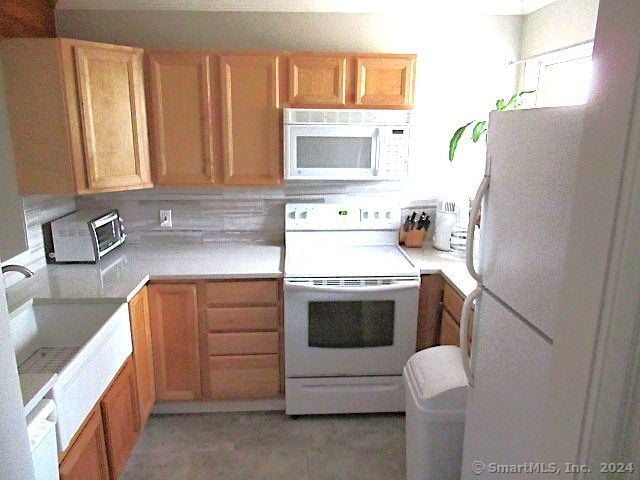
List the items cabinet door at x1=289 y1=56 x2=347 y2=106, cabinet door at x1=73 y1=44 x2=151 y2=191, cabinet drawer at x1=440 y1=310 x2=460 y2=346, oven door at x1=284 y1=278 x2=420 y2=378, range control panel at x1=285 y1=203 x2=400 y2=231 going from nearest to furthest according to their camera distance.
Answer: cabinet door at x1=73 y1=44 x2=151 y2=191
cabinet drawer at x1=440 y1=310 x2=460 y2=346
oven door at x1=284 y1=278 x2=420 y2=378
cabinet door at x1=289 y1=56 x2=347 y2=106
range control panel at x1=285 y1=203 x2=400 y2=231

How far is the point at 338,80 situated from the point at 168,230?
139 cm

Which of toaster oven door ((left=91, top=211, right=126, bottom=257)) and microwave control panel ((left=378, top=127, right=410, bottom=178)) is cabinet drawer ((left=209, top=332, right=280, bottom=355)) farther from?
microwave control panel ((left=378, top=127, right=410, bottom=178))

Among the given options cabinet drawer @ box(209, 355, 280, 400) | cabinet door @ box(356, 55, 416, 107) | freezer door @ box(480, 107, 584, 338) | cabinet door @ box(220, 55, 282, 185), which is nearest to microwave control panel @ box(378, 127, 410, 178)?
cabinet door @ box(356, 55, 416, 107)

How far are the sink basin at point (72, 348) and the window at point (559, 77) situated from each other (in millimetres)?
2241

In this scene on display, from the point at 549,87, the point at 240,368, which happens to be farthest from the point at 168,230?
the point at 549,87

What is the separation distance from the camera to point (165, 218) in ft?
9.47

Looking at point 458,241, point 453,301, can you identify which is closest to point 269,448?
point 453,301

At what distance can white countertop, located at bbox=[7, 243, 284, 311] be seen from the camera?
2.08 metres

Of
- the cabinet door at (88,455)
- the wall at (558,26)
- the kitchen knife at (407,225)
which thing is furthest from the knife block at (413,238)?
the cabinet door at (88,455)

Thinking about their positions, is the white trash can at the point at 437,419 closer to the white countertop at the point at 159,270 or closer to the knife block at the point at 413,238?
the white countertop at the point at 159,270

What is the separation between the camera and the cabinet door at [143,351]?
7.25 feet

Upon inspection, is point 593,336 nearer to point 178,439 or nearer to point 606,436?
point 606,436

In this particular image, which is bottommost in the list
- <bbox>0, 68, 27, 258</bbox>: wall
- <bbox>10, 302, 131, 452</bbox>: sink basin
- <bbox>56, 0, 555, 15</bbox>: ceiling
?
<bbox>10, 302, 131, 452</bbox>: sink basin

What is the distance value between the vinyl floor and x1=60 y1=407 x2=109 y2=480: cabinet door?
1.42 ft
